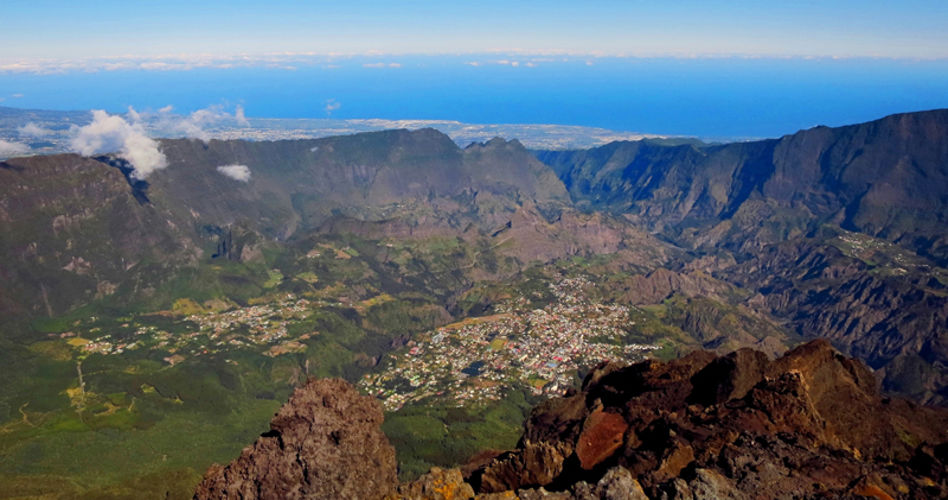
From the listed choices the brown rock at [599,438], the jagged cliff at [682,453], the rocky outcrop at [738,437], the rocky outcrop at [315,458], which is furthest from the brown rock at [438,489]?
the brown rock at [599,438]

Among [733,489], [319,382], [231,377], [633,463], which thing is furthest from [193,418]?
[733,489]

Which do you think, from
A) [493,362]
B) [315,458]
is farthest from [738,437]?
[493,362]

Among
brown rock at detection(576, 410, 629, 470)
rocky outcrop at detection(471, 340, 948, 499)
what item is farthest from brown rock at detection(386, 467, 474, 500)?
brown rock at detection(576, 410, 629, 470)

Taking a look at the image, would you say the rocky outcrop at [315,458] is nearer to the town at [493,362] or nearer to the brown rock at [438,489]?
the brown rock at [438,489]

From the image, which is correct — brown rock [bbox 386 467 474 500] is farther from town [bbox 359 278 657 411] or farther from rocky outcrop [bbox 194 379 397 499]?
town [bbox 359 278 657 411]

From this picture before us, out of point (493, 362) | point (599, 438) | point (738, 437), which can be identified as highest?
point (738, 437)

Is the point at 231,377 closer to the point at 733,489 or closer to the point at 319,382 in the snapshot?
the point at 319,382

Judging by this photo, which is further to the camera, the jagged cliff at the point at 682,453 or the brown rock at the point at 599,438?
the brown rock at the point at 599,438

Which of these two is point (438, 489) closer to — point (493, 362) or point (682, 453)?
point (682, 453)
